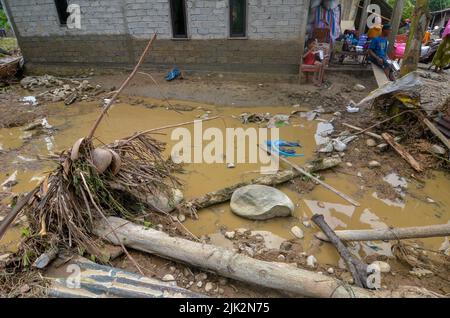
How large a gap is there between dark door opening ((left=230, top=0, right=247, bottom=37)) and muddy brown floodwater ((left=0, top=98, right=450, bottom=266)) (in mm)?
2890

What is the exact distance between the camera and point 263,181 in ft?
12.2

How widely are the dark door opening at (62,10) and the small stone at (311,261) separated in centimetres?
923

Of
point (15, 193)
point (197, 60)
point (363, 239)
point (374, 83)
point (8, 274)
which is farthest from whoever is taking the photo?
point (197, 60)

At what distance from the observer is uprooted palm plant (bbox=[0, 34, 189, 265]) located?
2545 millimetres

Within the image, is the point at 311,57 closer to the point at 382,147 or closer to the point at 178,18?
the point at 382,147

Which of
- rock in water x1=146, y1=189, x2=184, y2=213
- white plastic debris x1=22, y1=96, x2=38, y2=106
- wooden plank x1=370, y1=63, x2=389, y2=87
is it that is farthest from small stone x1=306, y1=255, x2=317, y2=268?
white plastic debris x1=22, y1=96, x2=38, y2=106

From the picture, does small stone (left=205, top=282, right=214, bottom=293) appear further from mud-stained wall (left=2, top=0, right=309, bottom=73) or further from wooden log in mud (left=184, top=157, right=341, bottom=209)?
mud-stained wall (left=2, top=0, right=309, bottom=73)

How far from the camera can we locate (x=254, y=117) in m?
5.67

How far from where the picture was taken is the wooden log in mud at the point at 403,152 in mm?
4018

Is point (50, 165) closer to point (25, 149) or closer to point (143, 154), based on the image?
point (25, 149)

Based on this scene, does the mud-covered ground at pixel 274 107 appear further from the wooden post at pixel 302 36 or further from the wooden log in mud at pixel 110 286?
the wooden post at pixel 302 36

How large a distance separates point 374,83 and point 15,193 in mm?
8108

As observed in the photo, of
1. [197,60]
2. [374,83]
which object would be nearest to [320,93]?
[374,83]

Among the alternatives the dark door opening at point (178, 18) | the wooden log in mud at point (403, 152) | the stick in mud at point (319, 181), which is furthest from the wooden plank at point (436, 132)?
the dark door opening at point (178, 18)
